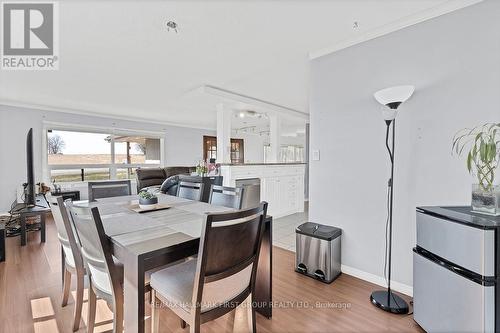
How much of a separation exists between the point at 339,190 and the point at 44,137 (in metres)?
6.14

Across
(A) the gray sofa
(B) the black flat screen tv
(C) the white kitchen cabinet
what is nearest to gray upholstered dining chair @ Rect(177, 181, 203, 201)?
(C) the white kitchen cabinet

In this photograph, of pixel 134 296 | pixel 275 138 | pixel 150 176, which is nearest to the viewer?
pixel 134 296

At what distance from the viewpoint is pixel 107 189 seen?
2.87 meters

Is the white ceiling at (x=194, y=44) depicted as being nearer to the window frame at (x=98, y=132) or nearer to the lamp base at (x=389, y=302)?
the window frame at (x=98, y=132)

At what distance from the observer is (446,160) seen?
5.99 ft

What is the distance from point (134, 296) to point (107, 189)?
7.10 feet

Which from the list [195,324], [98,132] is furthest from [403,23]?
[98,132]

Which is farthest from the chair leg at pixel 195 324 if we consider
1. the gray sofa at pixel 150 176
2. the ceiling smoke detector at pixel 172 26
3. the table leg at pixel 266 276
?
the gray sofa at pixel 150 176

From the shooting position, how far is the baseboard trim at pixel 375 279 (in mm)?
2000

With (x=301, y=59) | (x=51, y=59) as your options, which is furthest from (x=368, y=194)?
(x=51, y=59)

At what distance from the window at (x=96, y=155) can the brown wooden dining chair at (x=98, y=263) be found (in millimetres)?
5159

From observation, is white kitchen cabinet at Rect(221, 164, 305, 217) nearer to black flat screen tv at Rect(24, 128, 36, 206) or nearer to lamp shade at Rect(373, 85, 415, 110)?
lamp shade at Rect(373, 85, 415, 110)

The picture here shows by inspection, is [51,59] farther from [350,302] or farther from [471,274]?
[471,274]

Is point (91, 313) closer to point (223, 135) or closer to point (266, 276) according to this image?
point (266, 276)
